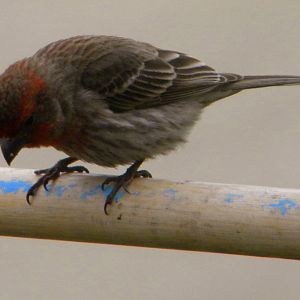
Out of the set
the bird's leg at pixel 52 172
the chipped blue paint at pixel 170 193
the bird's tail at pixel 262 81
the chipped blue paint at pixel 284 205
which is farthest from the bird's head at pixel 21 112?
the chipped blue paint at pixel 284 205

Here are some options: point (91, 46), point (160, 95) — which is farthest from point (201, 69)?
point (91, 46)

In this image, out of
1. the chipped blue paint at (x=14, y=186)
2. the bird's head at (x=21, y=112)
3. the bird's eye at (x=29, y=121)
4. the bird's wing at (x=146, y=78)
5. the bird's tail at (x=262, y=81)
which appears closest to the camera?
the chipped blue paint at (x=14, y=186)

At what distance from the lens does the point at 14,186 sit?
13.5 ft

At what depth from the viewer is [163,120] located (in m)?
5.06

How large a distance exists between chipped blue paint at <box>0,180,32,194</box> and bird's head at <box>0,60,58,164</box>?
0.33 m

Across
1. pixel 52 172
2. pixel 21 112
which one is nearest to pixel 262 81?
pixel 52 172

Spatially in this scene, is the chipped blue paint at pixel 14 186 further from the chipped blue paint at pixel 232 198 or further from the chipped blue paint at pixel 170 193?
the chipped blue paint at pixel 232 198

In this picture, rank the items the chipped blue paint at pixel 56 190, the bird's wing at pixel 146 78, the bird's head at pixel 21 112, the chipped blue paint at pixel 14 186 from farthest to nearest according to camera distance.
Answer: the bird's wing at pixel 146 78, the bird's head at pixel 21 112, the chipped blue paint at pixel 56 190, the chipped blue paint at pixel 14 186

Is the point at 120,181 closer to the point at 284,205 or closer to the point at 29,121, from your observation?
the point at 29,121

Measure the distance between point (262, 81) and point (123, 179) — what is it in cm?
132

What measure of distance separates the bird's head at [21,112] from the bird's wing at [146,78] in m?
0.39

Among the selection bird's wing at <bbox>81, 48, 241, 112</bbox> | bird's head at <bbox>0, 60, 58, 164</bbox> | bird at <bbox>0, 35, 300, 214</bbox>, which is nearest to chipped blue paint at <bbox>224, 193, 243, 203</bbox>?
bird at <bbox>0, 35, 300, 214</bbox>

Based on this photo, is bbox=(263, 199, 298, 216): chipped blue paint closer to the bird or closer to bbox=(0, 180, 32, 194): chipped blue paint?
the bird

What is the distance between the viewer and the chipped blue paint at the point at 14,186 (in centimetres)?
404
